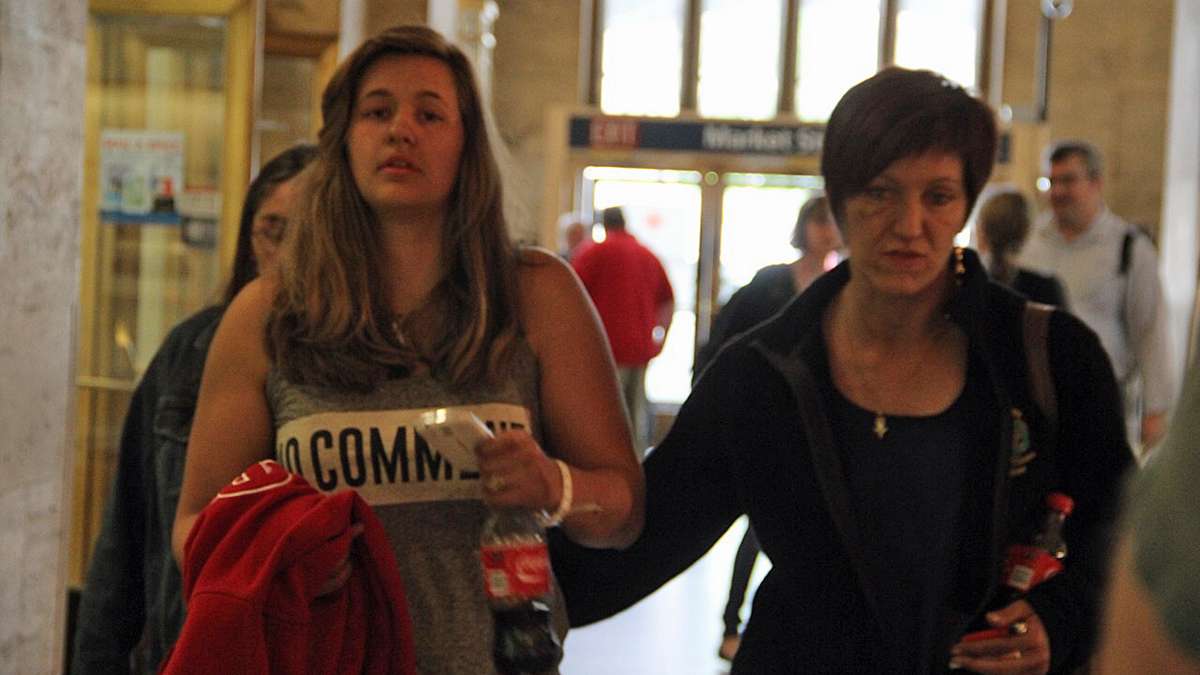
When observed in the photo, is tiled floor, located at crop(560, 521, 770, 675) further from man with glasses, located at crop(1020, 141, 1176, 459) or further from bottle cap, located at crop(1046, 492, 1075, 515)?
bottle cap, located at crop(1046, 492, 1075, 515)

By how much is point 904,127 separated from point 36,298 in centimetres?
230

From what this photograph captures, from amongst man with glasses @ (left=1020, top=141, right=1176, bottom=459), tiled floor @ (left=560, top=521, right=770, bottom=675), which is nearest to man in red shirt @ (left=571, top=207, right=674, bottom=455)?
tiled floor @ (left=560, top=521, right=770, bottom=675)

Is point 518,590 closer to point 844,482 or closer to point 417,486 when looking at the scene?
point 417,486

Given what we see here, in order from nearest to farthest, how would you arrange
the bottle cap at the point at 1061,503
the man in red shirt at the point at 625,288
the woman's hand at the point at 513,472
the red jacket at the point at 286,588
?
the red jacket at the point at 286,588 → the woman's hand at the point at 513,472 → the bottle cap at the point at 1061,503 → the man in red shirt at the point at 625,288

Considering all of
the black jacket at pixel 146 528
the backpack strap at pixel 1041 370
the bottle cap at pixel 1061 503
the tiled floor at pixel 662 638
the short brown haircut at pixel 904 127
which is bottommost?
the tiled floor at pixel 662 638

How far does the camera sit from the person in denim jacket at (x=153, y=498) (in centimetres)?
299

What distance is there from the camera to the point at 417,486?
222 centimetres

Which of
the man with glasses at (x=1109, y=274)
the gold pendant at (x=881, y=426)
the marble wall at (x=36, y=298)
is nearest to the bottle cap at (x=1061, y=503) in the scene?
the gold pendant at (x=881, y=426)

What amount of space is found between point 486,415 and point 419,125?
1.54 feet

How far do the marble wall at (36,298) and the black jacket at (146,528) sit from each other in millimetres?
595

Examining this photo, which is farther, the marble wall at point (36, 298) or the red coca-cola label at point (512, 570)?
the marble wall at point (36, 298)

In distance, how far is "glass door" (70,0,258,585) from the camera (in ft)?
20.2

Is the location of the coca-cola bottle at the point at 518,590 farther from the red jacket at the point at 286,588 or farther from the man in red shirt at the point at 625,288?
the man in red shirt at the point at 625,288

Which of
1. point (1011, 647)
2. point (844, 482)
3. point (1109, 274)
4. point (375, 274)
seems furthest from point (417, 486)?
point (1109, 274)
